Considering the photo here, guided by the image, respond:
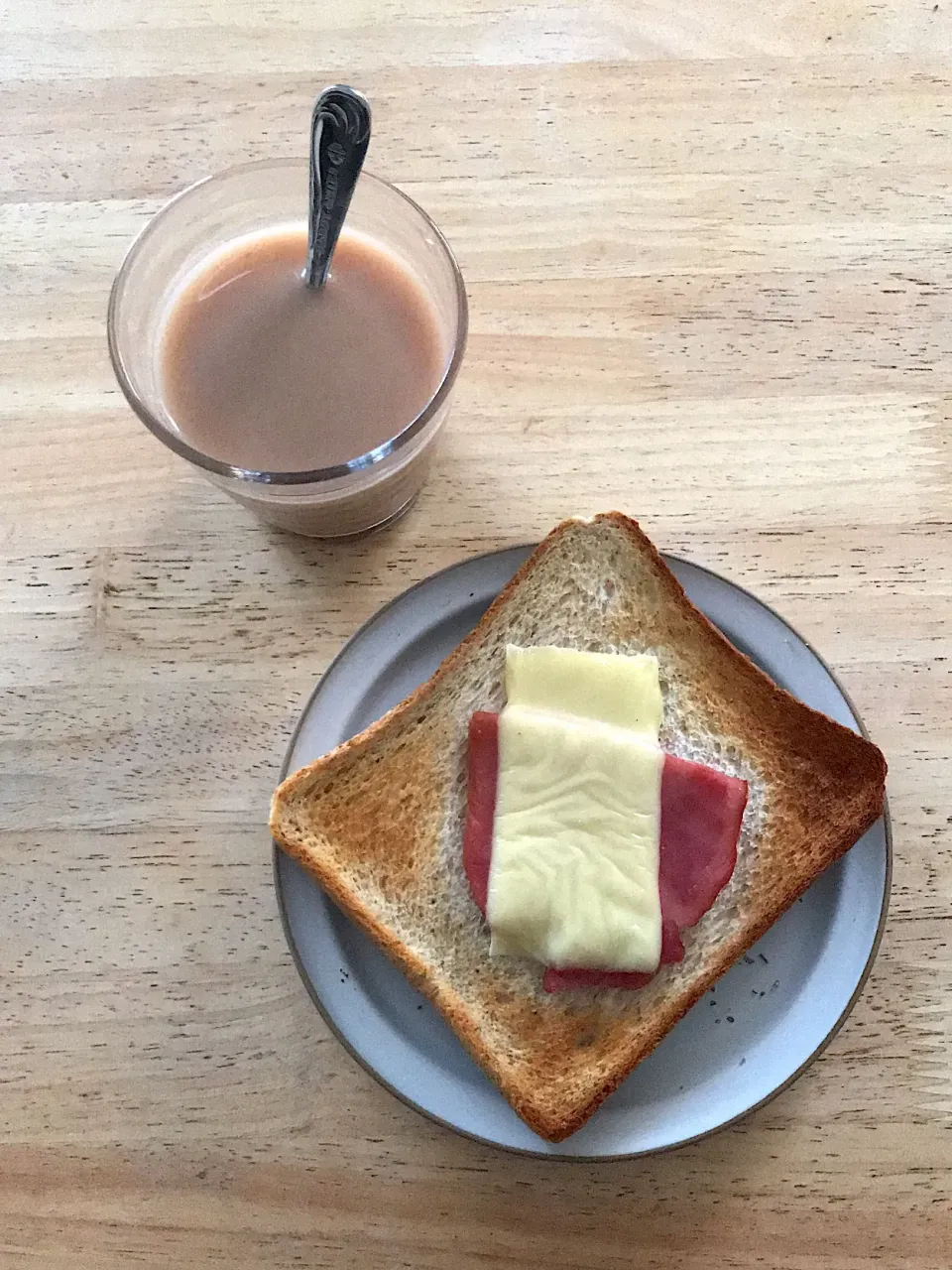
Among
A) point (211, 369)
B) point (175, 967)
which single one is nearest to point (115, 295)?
point (211, 369)

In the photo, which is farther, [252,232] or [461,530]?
[461,530]

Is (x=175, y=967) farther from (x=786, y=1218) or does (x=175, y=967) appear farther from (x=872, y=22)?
(x=872, y=22)

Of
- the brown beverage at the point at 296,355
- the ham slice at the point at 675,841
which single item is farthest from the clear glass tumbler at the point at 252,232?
the ham slice at the point at 675,841

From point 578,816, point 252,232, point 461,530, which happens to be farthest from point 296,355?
point 578,816

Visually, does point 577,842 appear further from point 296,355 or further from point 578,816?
point 296,355

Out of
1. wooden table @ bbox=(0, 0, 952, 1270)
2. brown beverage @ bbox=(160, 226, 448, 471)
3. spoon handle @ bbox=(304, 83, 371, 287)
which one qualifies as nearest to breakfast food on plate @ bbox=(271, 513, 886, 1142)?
wooden table @ bbox=(0, 0, 952, 1270)

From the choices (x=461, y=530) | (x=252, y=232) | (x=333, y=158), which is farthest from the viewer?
(x=461, y=530)

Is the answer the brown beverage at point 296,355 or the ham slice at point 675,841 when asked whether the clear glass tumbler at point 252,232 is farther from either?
the ham slice at point 675,841
